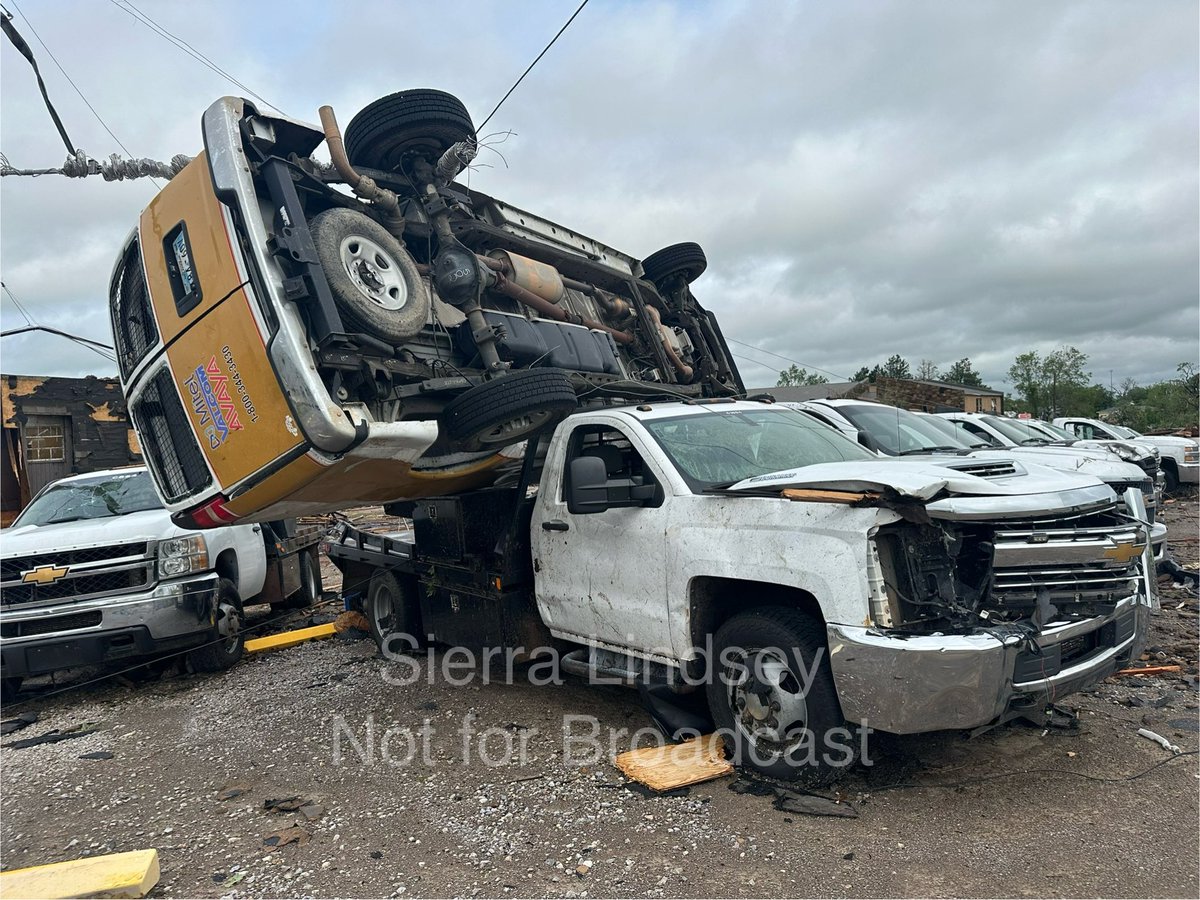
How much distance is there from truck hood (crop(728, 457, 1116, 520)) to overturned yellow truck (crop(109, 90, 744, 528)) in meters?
1.71

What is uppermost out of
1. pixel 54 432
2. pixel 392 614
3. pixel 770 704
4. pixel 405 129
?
pixel 405 129

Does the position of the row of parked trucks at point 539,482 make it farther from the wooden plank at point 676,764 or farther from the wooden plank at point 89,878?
the wooden plank at point 89,878

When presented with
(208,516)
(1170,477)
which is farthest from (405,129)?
(1170,477)

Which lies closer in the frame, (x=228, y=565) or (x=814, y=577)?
(x=814, y=577)

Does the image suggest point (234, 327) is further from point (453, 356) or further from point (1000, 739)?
point (1000, 739)

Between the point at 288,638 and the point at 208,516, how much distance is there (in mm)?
2895

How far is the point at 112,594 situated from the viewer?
582cm

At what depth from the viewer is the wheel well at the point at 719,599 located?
3805 millimetres

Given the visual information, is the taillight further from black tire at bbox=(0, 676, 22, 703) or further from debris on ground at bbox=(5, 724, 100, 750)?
black tire at bbox=(0, 676, 22, 703)

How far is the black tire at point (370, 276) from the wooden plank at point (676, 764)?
2.64m

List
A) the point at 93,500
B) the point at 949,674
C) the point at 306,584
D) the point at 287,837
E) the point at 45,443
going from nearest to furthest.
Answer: the point at 949,674 < the point at 287,837 < the point at 93,500 < the point at 306,584 < the point at 45,443

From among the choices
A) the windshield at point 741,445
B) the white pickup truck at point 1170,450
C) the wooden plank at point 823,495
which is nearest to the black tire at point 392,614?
the windshield at point 741,445

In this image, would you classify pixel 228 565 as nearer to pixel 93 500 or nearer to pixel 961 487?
pixel 93 500

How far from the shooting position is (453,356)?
516cm
